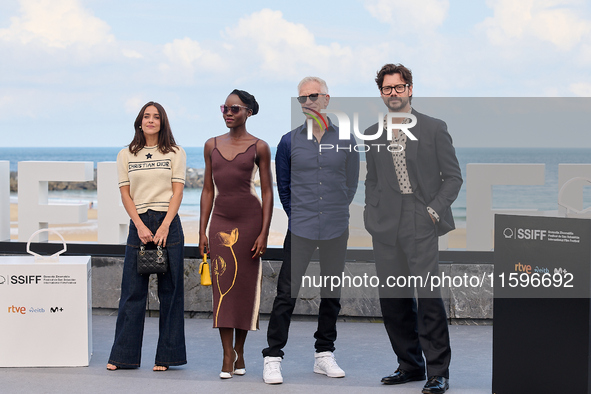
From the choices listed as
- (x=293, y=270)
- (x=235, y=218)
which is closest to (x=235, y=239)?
(x=235, y=218)

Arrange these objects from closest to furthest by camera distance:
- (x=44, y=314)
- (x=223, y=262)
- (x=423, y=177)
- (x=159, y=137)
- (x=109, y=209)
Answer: (x=423, y=177), (x=223, y=262), (x=159, y=137), (x=44, y=314), (x=109, y=209)

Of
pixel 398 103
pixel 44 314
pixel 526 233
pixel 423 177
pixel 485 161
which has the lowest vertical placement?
pixel 44 314

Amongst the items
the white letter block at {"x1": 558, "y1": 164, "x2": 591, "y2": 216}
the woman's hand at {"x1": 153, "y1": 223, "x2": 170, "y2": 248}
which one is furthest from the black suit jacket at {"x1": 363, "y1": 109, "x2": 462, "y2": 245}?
the white letter block at {"x1": 558, "y1": 164, "x2": 591, "y2": 216}

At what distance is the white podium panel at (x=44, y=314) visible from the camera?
4.14 meters

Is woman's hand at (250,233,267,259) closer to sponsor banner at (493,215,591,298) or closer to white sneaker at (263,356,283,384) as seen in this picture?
white sneaker at (263,356,283,384)

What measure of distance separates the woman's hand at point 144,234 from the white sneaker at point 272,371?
994mm

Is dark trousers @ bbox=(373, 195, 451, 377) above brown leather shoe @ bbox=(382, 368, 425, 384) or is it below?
above

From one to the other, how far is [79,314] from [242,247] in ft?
3.91

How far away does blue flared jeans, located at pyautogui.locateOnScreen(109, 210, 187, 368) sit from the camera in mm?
4016

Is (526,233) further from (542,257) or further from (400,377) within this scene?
(400,377)

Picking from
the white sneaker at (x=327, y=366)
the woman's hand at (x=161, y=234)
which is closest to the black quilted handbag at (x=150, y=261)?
the woman's hand at (x=161, y=234)

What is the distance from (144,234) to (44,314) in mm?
896

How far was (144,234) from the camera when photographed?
3908 millimetres

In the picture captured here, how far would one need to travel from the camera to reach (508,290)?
347cm
